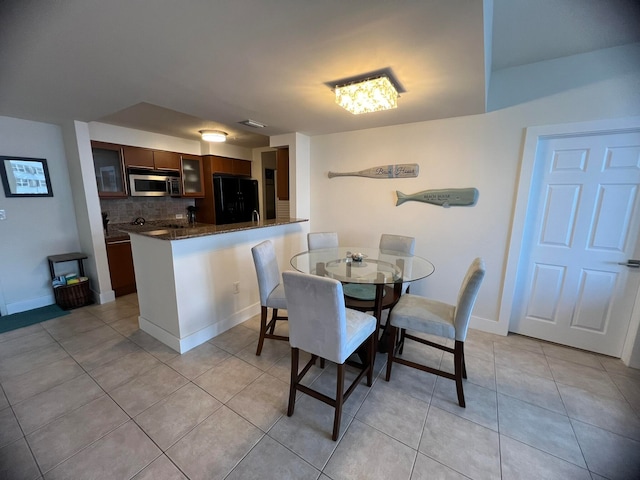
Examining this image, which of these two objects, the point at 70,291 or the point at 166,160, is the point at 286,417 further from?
the point at 166,160

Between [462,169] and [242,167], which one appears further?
[242,167]

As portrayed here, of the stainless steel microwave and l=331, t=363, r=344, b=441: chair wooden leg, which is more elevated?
the stainless steel microwave

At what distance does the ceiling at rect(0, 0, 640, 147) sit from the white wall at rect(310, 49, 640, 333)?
248 millimetres

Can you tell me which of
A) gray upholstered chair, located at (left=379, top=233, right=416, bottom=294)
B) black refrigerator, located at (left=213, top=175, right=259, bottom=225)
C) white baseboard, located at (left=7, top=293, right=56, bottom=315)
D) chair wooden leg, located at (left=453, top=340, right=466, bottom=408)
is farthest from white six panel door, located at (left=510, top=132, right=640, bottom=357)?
white baseboard, located at (left=7, top=293, right=56, bottom=315)

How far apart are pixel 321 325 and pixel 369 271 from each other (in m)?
0.78

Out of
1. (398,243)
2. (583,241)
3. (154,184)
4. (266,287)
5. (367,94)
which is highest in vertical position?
(367,94)

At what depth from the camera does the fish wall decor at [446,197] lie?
259 centimetres

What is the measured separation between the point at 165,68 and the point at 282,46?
840 mm

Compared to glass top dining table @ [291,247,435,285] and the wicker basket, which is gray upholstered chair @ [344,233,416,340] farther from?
the wicker basket

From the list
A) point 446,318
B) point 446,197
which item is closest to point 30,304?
point 446,318

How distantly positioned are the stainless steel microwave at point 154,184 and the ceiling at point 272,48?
132 centimetres

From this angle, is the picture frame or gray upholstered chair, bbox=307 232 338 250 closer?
the picture frame

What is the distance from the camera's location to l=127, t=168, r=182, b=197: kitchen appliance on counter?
12.3 ft

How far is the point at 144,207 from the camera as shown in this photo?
4.15m
